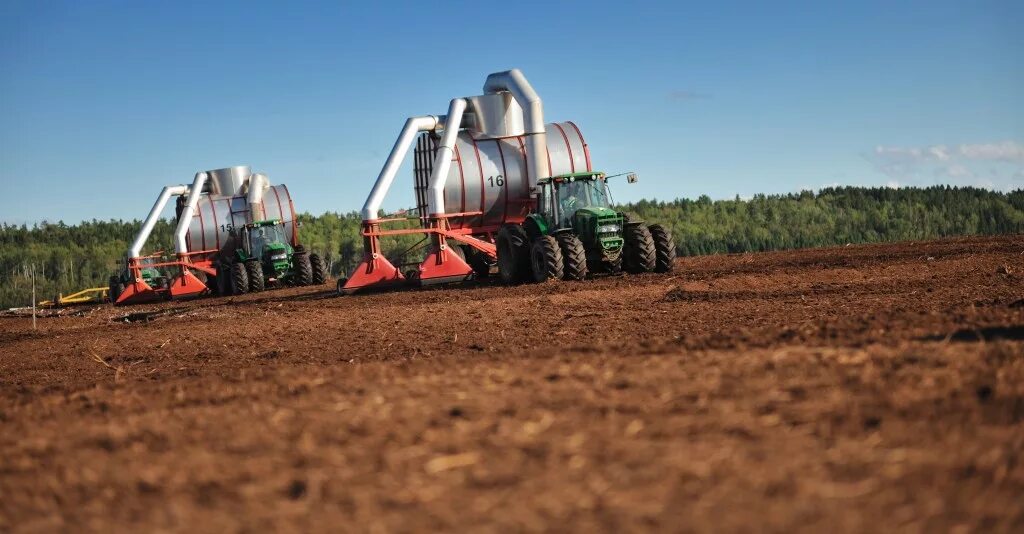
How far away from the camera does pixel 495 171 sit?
25.7 meters

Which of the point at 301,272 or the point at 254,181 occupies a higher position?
the point at 254,181

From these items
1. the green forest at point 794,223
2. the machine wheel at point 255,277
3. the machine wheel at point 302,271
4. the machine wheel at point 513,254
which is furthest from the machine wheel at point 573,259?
the green forest at point 794,223

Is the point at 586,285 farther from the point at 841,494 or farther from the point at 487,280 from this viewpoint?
the point at 841,494

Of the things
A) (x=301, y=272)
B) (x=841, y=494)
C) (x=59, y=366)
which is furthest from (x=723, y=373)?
(x=301, y=272)

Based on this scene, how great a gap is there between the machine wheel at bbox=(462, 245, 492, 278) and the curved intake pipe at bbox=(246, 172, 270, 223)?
39.5 ft

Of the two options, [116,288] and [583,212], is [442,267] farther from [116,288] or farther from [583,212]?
[116,288]

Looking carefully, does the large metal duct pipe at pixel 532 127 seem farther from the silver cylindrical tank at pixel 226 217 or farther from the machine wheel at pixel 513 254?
the silver cylindrical tank at pixel 226 217

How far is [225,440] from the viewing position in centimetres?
504

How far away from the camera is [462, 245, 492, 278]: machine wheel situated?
27.9 metres

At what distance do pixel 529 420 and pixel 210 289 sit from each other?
33.8 meters

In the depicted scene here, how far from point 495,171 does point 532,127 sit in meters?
1.45

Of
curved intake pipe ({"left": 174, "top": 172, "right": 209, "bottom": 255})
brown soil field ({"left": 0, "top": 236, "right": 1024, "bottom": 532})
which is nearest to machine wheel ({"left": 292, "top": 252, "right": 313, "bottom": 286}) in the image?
curved intake pipe ({"left": 174, "top": 172, "right": 209, "bottom": 255})

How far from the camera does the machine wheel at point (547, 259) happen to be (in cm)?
2125

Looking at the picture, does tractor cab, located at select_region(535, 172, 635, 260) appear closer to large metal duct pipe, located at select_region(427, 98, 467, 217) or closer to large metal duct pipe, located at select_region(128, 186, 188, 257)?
large metal duct pipe, located at select_region(427, 98, 467, 217)
